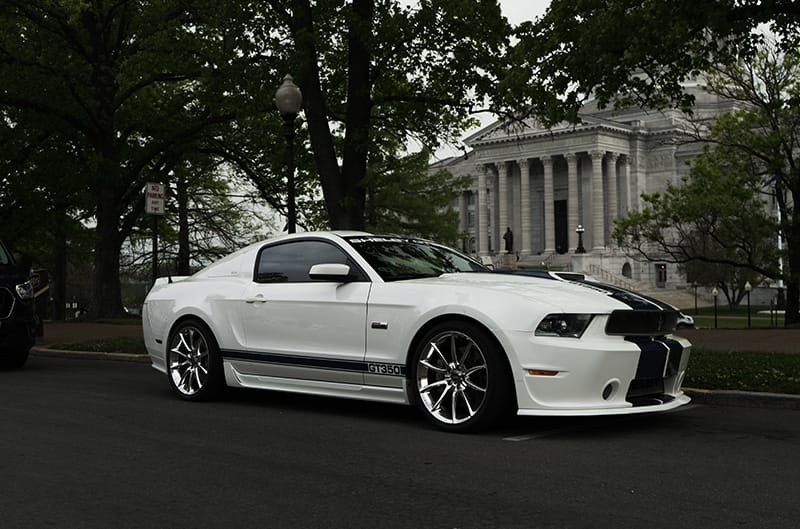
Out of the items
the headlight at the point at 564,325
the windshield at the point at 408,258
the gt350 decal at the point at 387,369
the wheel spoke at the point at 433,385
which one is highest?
the windshield at the point at 408,258

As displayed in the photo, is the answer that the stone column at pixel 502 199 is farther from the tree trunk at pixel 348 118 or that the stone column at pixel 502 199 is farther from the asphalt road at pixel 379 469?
the asphalt road at pixel 379 469

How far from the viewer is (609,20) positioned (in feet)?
49.3

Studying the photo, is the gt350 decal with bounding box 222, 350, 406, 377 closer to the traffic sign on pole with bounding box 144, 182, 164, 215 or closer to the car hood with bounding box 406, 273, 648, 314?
the car hood with bounding box 406, 273, 648, 314

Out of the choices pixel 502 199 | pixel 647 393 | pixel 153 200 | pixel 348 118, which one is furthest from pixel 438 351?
pixel 502 199

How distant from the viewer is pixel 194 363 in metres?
9.34

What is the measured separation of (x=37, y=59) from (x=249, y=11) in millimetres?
8611

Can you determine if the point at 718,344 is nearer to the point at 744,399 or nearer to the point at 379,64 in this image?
the point at 744,399

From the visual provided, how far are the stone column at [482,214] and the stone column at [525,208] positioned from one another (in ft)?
12.8

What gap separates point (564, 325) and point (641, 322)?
2.28 feet

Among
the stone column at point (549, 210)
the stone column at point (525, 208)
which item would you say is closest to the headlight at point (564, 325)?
the stone column at point (549, 210)

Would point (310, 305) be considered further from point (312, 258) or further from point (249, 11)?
point (249, 11)

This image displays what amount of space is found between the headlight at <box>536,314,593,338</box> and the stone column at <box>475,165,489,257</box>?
97.1 metres

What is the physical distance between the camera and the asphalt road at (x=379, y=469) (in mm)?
4828

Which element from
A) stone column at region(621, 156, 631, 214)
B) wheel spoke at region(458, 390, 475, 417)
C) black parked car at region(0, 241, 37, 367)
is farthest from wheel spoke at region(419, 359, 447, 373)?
stone column at region(621, 156, 631, 214)
